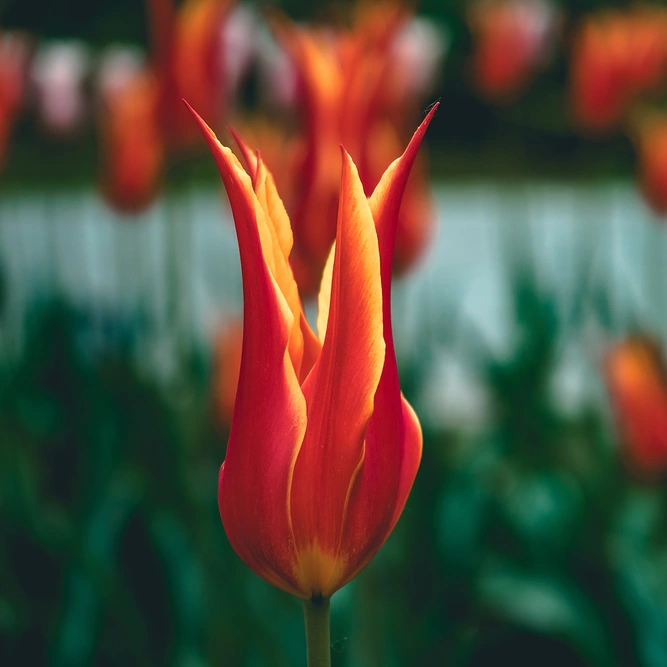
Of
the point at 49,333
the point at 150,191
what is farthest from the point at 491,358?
the point at 49,333

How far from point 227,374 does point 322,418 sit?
127 centimetres

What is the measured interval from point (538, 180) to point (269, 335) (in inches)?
347

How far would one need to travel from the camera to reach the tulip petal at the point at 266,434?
483 mm

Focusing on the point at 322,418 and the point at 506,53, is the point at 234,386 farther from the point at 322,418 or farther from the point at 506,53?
the point at 506,53

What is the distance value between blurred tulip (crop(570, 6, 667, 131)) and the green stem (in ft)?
7.59

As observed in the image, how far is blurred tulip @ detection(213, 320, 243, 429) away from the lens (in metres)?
1.73

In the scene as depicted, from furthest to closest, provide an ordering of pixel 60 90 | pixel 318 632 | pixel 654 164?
1. pixel 60 90
2. pixel 654 164
3. pixel 318 632

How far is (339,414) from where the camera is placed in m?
0.49

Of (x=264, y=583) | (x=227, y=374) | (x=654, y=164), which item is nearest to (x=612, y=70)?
(x=654, y=164)

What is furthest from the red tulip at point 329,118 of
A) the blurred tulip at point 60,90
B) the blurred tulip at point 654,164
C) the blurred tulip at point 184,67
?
the blurred tulip at point 60,90

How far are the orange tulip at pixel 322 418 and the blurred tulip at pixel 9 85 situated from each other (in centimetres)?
162

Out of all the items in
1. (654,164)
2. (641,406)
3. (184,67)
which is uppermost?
(184,67)

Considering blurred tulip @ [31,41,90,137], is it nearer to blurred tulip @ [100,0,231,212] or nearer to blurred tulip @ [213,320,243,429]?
blurred tulip @ [100,0,231,212]

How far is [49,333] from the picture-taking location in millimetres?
2654
